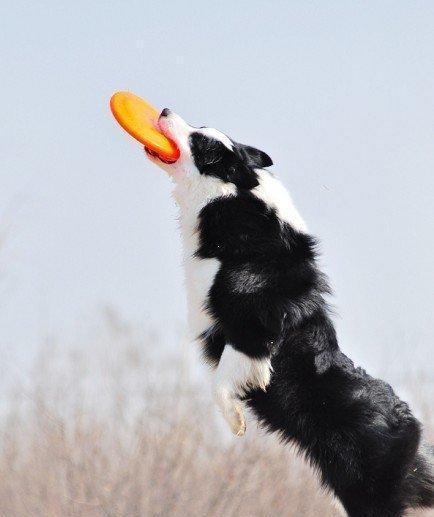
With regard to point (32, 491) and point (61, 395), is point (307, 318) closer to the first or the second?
point (61, 395)

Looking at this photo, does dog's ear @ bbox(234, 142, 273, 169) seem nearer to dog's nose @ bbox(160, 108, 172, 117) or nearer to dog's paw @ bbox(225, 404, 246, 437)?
dog's nose @ bbox(160, 108, 172, 117)

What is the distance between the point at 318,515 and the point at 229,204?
8.83m

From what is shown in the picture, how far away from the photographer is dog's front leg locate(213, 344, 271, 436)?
6113mm

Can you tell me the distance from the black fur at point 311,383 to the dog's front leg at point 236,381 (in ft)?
0.17

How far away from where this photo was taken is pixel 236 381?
612 cm

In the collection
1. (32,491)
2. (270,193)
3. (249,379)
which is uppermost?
(270,193)

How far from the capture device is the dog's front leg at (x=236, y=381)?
6.11 meters

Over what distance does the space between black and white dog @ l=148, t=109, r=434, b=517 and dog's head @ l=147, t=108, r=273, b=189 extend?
3.0 inches

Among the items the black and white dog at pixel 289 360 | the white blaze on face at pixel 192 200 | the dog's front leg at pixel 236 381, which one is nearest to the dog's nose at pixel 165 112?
the white blaze on face at pixel 192 200

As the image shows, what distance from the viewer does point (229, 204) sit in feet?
21.6

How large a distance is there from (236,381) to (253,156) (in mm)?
1456

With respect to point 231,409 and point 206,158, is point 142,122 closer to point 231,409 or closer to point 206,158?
point 206,158

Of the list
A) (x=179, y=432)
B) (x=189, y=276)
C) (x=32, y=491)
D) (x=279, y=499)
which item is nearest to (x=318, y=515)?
(x=279, y=499)

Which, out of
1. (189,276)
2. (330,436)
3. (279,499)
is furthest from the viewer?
(279,499)
